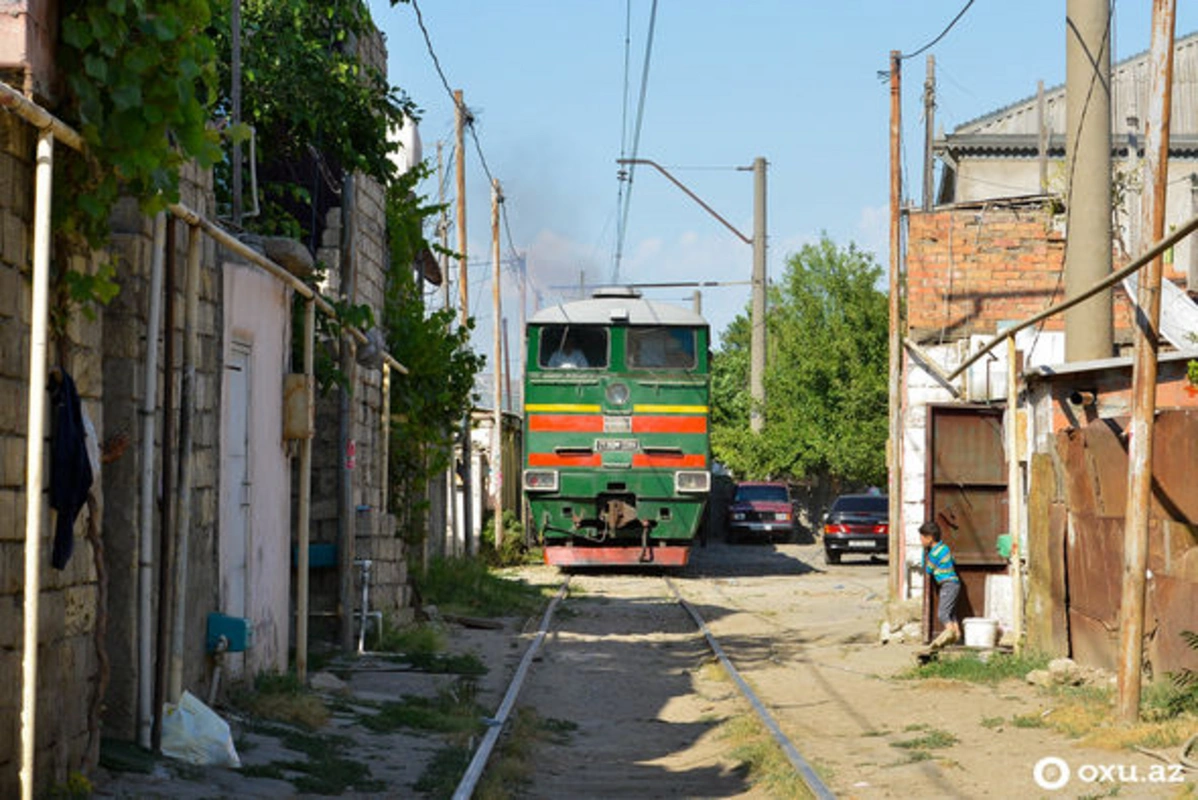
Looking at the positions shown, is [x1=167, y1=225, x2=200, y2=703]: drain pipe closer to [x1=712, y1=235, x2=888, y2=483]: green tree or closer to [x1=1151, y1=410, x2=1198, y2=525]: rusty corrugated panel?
[x1=1151, y1=410, x2=1198, y2=525]: rusty corrugated panel

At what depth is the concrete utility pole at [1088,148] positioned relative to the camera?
1641 centimetres

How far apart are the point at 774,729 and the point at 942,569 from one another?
16.8 ft

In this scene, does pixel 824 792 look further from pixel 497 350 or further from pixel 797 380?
pixel 797 380

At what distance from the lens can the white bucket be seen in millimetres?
15258

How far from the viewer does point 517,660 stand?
634 inches

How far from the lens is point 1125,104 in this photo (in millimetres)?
48031

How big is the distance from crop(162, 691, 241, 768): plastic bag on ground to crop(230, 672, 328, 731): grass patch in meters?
1.57

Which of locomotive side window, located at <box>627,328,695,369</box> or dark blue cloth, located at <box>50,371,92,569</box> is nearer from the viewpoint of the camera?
dark blue cloth, located at <box>50,371,92,569</box>

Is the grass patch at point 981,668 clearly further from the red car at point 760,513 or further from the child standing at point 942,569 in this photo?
the red car at point 760,513

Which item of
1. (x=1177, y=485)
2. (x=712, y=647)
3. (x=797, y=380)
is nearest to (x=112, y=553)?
(x=1177, y=485)

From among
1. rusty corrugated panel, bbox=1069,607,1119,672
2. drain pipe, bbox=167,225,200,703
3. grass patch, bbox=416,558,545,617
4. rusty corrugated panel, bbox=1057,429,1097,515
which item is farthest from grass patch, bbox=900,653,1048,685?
grass patch, bbox=416,558,545,617

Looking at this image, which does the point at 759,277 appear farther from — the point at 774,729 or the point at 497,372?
the point at 774,729

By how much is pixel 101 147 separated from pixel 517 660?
951cm

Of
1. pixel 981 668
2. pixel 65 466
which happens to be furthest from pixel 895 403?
pixel 65 466
